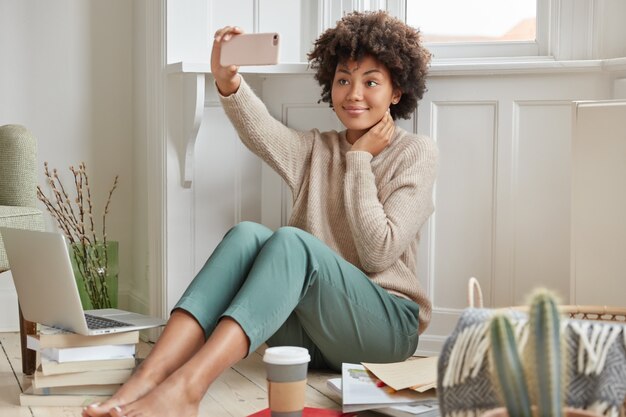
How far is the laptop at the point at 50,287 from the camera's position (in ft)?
6.46

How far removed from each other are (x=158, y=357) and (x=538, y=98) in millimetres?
1284

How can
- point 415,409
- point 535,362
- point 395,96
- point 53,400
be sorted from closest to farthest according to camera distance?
point 535,362
point 415,409
point 53,400
point 395,96

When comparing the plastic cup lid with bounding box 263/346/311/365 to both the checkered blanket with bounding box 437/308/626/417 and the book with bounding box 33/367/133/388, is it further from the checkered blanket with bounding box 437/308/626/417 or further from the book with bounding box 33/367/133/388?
the book with bounding box 33/367/133/388

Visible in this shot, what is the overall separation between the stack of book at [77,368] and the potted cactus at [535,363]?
1357mm

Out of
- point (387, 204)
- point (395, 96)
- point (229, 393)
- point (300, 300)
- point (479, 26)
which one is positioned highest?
point (479, 26)

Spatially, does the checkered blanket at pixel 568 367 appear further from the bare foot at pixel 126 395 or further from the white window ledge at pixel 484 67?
the white window ledge at pixel 484 67

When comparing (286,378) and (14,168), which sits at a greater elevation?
(14,168)

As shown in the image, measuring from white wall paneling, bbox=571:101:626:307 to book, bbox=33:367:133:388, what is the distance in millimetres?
1042

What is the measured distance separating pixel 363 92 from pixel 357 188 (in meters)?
0.29

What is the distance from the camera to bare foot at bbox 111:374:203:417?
1687 millimetres

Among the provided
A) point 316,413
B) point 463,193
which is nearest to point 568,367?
point 316,413

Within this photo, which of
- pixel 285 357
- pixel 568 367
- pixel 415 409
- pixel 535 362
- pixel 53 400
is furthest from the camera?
pixel 53 400

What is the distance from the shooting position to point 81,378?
204cm

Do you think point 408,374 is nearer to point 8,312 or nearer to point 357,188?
point 357,188
